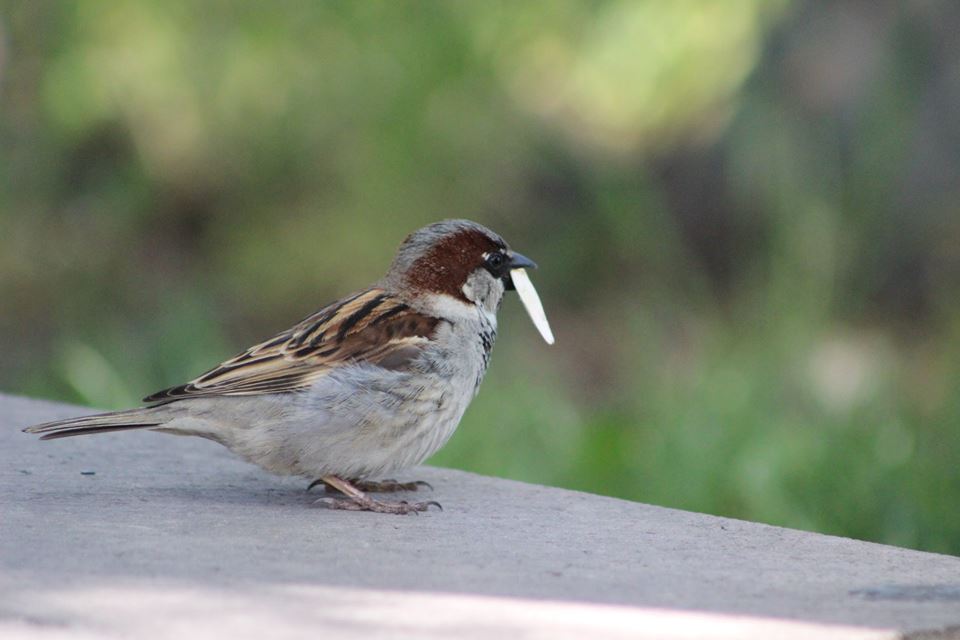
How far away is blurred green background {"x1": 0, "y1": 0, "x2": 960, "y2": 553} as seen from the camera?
680cm

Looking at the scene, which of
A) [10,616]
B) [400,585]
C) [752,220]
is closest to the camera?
[10,616]

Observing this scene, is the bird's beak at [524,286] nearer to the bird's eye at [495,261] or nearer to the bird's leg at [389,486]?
the bird's eye at [495,261]

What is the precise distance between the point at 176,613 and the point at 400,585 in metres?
0.37

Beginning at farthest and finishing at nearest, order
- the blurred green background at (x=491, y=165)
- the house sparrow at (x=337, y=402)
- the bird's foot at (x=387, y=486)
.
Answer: the blurred green background at (x=491, y=165)
the bird's foot at (x=387, y=486)
the house sparrow at (x=337, y=402)

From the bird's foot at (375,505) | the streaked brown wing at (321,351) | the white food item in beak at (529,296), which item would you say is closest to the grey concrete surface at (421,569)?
the bird's foot at (375,505)

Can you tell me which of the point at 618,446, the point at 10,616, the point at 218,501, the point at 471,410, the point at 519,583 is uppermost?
the point at 471,410

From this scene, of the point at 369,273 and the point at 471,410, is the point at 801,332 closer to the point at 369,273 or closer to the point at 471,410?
→ the point at 471,410

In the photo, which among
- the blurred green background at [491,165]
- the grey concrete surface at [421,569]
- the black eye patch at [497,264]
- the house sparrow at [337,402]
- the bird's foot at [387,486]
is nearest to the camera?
the grey concrete surface at [421,569]

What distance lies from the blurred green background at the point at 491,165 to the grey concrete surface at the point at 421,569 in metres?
3.21

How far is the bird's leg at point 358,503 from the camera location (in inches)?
118

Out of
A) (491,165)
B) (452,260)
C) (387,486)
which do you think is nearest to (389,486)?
(387,486)

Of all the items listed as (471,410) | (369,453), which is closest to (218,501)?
(369,453)

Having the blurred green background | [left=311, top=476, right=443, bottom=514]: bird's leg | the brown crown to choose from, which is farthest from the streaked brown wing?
the blurred green background

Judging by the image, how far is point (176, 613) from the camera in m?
1.95
